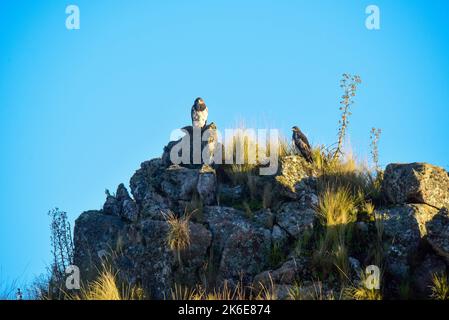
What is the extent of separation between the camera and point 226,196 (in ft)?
46.6

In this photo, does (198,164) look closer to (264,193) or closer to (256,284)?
(264,193)

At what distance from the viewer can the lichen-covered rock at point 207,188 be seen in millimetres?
13758

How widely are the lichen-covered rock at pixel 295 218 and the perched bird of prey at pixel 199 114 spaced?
153 inches

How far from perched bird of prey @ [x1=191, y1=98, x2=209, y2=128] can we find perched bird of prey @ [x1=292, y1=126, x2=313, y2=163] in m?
2.41

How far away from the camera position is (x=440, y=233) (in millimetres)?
10961

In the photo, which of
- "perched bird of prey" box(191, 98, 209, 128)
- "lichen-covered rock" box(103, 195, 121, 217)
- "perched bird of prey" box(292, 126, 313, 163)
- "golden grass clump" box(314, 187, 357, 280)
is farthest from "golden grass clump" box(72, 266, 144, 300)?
"perched bird of prey" box(292, 126, 313, 163)

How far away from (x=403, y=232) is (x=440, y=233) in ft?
3.05

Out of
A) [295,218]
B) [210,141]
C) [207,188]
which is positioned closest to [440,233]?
[295,218]

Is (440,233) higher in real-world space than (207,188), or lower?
lower

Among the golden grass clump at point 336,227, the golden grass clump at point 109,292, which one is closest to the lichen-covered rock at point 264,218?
the golden grass clump at point 336,227

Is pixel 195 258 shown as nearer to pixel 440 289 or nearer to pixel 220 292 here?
pixel 220 292

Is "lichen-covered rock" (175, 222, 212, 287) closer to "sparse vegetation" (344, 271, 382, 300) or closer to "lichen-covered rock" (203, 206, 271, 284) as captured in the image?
"lichen-covered rock" (203, 206, 271, 284)
